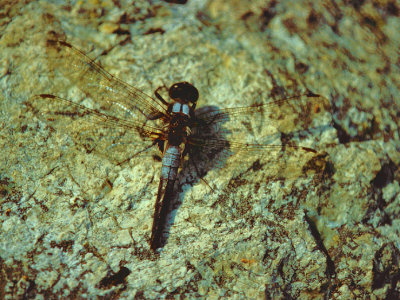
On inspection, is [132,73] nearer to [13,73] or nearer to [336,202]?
[13,73]

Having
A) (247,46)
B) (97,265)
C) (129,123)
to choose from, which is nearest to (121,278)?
(97,265)

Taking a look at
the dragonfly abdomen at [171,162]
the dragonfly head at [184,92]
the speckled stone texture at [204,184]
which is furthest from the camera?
the dragonfly head at [184,92]

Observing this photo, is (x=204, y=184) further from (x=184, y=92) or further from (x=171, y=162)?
(x=184, y=92)

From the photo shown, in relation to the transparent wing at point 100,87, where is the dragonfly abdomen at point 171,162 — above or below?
below

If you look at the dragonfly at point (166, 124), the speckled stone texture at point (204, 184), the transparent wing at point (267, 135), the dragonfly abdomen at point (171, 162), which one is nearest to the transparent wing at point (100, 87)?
the dragonfly at point (166, 124)

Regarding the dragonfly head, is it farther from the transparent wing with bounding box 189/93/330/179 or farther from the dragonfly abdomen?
the dragonfly abdomen

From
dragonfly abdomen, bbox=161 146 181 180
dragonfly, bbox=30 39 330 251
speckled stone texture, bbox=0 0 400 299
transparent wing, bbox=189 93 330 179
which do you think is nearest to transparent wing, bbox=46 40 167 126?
dragonfly, bbox=30 39 330 251

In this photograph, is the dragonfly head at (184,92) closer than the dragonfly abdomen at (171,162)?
No

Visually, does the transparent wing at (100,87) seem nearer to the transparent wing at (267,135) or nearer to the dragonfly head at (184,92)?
the dragonfly head at (184,92)
